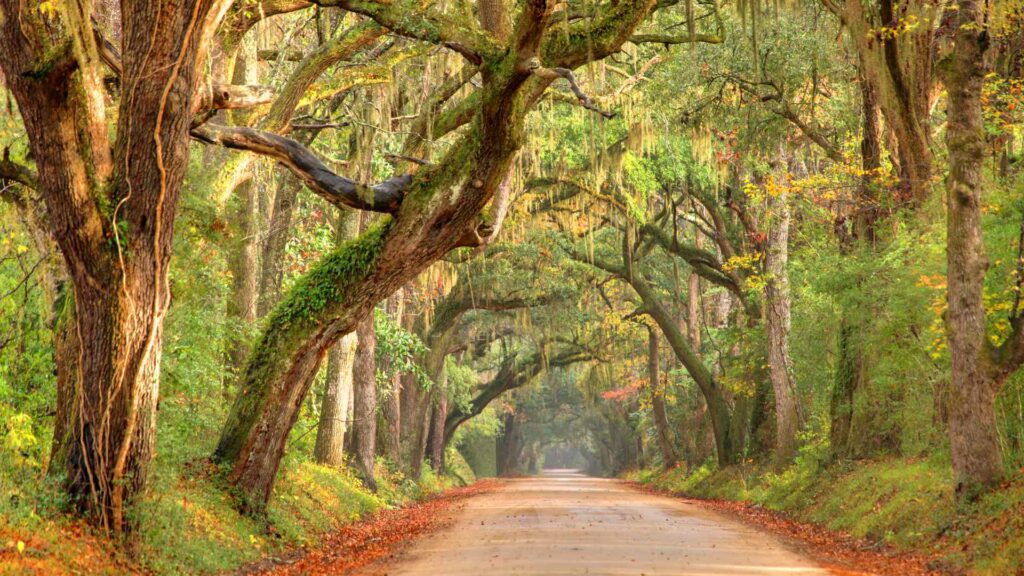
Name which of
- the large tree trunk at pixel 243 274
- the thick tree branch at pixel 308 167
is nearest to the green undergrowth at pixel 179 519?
the large tree trunk at pixel 243 274

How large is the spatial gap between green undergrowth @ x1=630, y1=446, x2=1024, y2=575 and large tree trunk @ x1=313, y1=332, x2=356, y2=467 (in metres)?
8.08

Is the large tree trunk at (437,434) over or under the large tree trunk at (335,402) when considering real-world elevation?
under

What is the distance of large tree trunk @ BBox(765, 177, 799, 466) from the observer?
2222cm

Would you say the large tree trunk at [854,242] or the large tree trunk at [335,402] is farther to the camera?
the large tree trunk at [335,402]

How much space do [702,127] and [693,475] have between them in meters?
13.8

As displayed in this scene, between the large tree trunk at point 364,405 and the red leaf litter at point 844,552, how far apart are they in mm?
7892

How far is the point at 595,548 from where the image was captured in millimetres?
11438

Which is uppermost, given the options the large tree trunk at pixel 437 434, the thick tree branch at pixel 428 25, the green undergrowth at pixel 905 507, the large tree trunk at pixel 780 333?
the thick tree branch at pixel 428 25

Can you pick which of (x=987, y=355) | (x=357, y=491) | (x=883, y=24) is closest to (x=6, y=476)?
(x=987, y=355)

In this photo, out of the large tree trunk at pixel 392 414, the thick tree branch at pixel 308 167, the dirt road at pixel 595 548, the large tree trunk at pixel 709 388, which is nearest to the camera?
the dirt road at pixel 595 548

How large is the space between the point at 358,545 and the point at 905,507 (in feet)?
21.6

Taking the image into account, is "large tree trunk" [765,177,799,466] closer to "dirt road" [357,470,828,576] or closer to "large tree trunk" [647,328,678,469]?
"dirt road" [357,470,828,576]

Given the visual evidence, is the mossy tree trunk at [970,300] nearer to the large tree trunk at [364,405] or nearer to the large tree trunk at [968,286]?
the large tree trunk at [968,286]

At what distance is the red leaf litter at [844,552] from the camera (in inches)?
396
